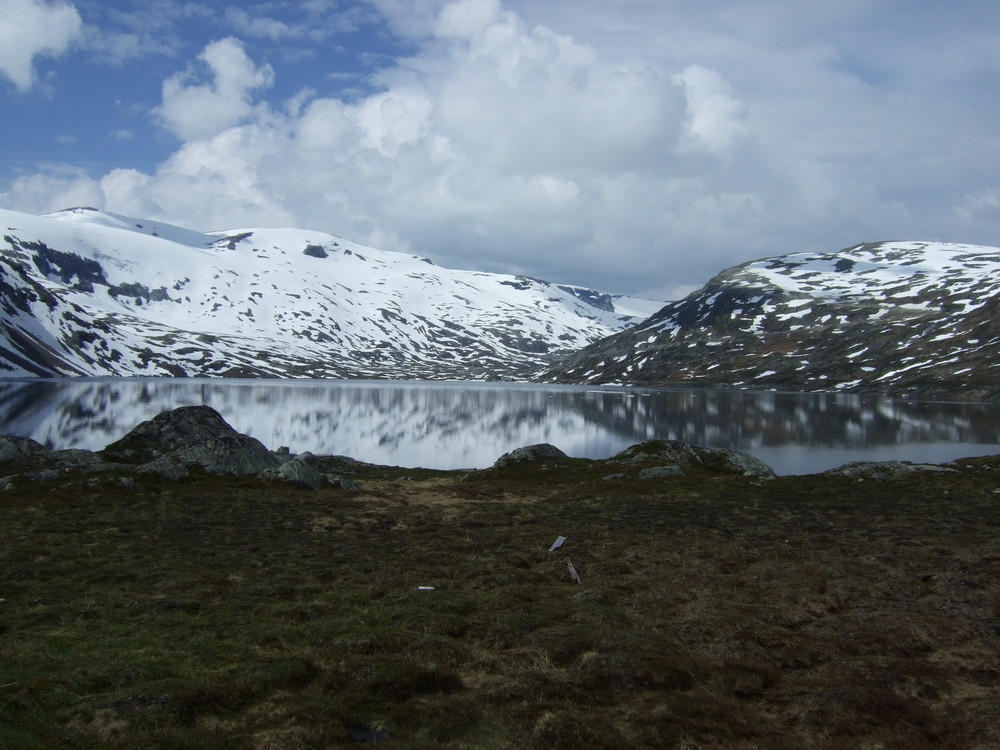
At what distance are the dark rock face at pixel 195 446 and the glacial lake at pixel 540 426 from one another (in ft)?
69.0

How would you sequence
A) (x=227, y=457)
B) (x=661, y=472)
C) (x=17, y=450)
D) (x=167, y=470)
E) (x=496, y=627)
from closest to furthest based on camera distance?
(x=496, y=627) → (x=167, y=470) → (x=17, y=450) → (x=227, y=457) → (x=661, y=472)

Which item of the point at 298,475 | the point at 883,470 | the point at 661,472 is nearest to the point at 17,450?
the point at 298,475

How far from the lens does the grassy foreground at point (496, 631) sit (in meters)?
12.4

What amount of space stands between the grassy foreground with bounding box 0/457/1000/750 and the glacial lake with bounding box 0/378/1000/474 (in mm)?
44847

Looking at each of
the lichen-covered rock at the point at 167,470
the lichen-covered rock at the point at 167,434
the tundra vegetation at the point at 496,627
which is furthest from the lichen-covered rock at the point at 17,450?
the tundra vegetation at the point at 496,627

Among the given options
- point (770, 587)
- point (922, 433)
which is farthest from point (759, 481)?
point (922, 433)

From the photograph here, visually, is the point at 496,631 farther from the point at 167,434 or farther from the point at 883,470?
the point at 167,434

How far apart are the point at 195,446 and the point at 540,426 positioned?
3045 inches

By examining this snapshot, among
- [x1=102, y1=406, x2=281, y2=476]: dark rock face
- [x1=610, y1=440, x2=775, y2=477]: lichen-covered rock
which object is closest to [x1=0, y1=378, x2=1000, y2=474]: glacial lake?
[x1=610, y1=440, x2=775, y2=477]: lichen-covered rock

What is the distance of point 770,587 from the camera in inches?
842

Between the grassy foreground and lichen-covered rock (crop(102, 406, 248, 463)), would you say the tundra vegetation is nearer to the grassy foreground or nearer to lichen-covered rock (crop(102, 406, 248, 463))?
the grassy foreground

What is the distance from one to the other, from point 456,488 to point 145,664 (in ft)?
113

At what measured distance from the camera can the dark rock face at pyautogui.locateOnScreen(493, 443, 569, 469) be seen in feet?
198

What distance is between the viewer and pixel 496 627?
17312 mm
